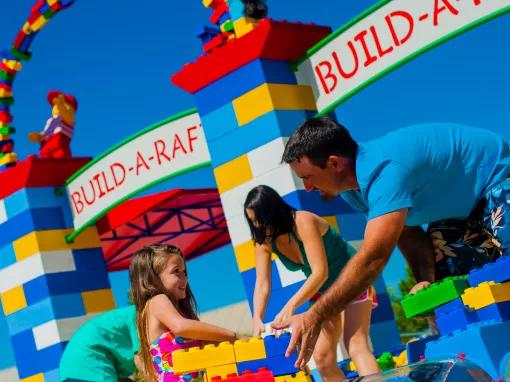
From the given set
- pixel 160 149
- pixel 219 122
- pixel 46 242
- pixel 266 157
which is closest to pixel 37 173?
pixel 46 242

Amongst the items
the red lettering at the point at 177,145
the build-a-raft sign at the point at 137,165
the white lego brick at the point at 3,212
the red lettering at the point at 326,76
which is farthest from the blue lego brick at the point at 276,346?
the white lego brick at the point at 3,212

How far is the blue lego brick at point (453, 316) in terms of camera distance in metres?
2.57


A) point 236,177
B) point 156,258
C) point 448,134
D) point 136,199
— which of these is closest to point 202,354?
point 156,258

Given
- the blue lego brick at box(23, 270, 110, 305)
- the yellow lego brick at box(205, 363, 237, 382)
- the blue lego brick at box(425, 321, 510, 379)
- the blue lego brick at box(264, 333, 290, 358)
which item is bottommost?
the blue lego brick at box(425, 321, 510, 379)

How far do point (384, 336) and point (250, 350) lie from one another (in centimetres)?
300

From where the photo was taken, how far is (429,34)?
541 centimetres

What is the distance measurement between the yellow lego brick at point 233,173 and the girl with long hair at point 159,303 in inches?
90.2

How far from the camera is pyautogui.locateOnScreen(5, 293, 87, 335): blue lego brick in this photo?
768 centimetres

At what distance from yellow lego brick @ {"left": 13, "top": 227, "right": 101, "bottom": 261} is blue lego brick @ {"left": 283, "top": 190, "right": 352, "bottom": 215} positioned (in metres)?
3.00

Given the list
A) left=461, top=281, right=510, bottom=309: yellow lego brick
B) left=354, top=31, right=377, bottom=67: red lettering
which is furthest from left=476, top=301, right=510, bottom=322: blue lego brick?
left=354, top=31, right=377, bottom=67: red lettering

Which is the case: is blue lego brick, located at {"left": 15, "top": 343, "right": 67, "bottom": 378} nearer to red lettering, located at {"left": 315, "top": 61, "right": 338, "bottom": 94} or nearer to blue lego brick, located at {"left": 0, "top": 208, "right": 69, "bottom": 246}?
blue lego brick, located at {"left": 0, "top": 208, "right": 69, "bottom": 246}

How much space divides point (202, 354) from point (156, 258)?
32.4 inches

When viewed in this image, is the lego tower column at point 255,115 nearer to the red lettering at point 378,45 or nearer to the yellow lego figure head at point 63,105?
the red lettering at point 378,45

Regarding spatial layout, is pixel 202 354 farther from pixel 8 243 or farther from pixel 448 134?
pixel 8 243
